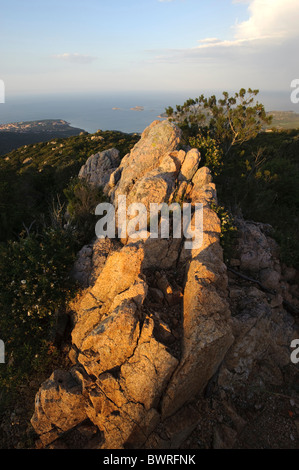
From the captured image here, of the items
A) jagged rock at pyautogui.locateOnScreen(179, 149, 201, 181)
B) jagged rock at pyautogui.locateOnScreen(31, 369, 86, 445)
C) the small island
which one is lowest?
jagged rock at pyautogui.locateOnScreen(31, 369, 86, 445)

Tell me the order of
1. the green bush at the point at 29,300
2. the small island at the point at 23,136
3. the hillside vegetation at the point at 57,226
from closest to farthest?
the green bush at the point at 29,300
the hillside vegetation at the point at 57,226
the small island at the point at 23,136

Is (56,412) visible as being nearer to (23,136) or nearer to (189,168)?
(189,168)

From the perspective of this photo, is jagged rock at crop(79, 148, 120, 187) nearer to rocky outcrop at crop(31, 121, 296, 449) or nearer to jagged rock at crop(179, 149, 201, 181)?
jagged rock at crop(179, 149, 201, 181)

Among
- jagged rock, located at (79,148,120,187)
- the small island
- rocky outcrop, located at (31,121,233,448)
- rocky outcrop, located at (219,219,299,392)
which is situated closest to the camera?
rocky outcrop, located at (31,121,233,448)

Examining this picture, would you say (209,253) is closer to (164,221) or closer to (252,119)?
(164,221)

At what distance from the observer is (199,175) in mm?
11969

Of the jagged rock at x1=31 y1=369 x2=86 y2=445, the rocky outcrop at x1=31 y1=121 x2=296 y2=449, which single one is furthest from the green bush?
the jagged rock at x1=31 y1=369 x2=86 y2=445

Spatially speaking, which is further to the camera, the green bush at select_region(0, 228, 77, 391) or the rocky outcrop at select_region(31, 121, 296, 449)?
the green bush at select_region(0, 228, 77, 391)

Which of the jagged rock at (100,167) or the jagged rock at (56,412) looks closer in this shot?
the jagged rock at (56,412)

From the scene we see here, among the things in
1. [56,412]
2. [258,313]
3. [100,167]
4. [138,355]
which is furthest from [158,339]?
[100,167]

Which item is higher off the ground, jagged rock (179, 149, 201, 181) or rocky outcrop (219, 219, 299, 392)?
jagged rock (179, 149, 201, 181)

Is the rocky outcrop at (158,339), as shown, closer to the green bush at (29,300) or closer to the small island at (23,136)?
the green bush at (29,300)

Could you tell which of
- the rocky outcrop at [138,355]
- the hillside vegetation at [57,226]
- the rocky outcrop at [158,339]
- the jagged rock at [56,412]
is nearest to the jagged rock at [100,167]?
the hillside vegetation at [57,226]

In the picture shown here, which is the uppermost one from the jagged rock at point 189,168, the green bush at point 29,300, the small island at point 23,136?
the small island at point 23,136
